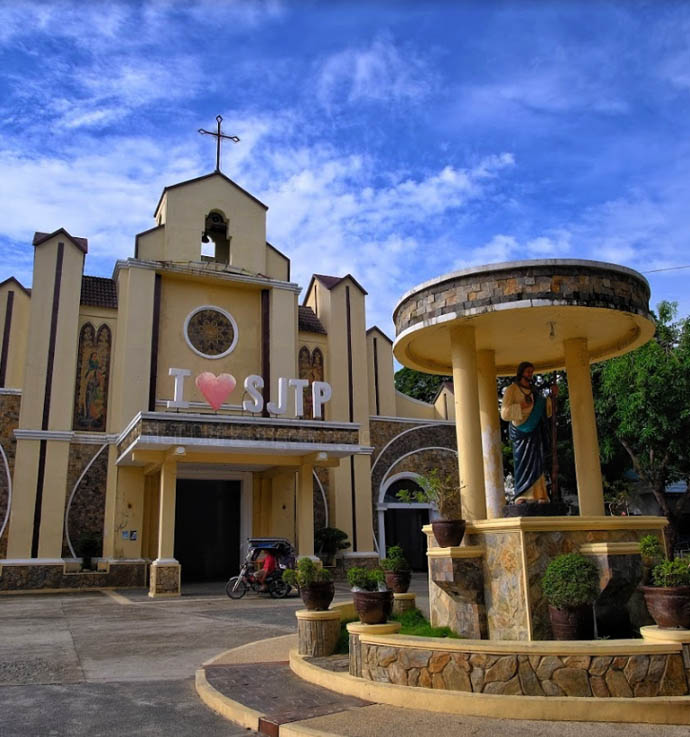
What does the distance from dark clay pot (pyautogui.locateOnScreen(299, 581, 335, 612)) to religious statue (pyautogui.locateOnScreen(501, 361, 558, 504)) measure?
246 cm

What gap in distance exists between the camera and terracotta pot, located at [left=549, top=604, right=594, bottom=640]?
6.25 meters

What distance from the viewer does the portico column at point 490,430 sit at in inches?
361

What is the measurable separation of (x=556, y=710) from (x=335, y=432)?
47.2 ft

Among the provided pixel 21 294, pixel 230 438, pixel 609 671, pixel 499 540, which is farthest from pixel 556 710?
pixel 21 294

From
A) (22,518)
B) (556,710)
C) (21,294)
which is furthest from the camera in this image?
(21,294)

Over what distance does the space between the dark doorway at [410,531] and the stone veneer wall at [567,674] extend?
2018cm

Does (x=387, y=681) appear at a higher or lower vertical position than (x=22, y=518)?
lower

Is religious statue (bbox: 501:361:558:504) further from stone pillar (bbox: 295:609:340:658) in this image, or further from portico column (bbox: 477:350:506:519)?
stone pillar (bbox: 295:609:340:658)

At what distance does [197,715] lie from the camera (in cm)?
619

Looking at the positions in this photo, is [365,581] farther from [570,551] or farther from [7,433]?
[7,433]

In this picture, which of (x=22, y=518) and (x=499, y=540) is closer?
(x=499, y=540)

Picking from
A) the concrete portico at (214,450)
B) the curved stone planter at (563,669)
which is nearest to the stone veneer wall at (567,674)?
the curved stone planter at (563,669)

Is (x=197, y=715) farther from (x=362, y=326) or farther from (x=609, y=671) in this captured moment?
(x=362, y=326)

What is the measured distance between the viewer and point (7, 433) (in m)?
20.2
